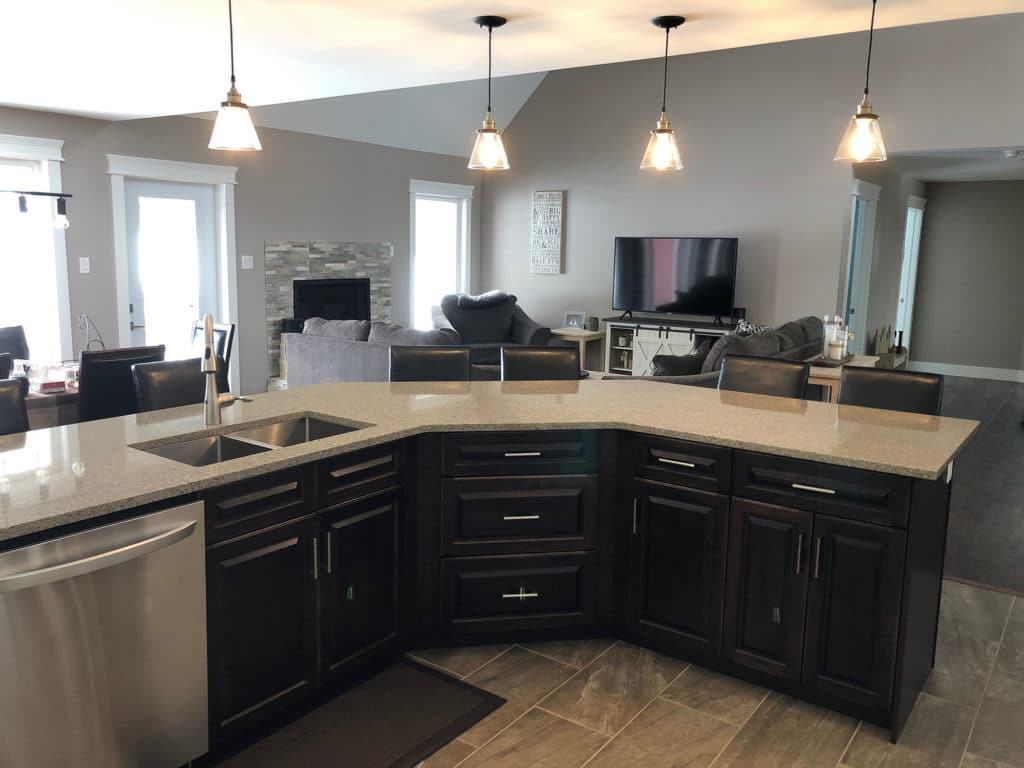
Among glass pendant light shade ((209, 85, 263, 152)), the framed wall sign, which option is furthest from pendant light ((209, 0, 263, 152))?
the framed wall sign

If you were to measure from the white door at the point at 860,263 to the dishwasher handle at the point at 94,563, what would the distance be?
7.43 metres

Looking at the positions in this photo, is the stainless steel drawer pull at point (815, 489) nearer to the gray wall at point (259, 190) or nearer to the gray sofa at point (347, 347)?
the gray sofa at point (347, 347)

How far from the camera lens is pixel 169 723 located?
Result: 2229 mm

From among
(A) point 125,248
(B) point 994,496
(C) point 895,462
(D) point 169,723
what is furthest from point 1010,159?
(D) point 169,723

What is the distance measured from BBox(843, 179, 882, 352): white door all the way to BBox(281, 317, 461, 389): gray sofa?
4551mm

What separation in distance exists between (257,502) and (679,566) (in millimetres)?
1494

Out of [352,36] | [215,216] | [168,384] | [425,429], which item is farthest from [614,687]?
[215,216]

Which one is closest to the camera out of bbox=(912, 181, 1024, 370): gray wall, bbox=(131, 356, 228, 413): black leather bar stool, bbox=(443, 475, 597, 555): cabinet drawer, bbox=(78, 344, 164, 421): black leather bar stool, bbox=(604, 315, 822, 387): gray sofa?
bbox=(443, 475, 597, 555): cabinet drawer

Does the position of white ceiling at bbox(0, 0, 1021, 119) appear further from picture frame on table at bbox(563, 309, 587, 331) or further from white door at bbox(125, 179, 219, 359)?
picture frame on table at bbox(563, 309, 587, 331)

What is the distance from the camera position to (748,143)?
828cm

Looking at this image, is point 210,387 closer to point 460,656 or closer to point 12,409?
point 12,409

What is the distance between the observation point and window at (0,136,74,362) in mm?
6195

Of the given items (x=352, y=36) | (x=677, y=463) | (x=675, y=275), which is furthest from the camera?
(x=675, y=275)

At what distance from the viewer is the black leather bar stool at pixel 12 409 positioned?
2.77 m
